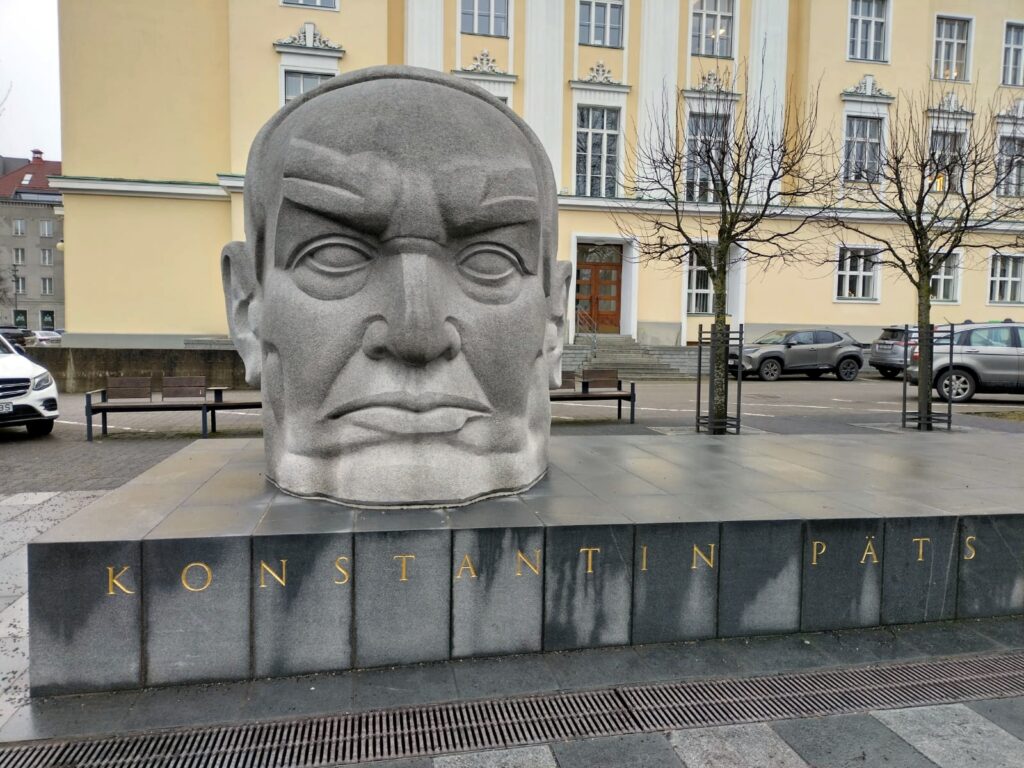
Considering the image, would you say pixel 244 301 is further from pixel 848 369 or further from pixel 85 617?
pixel 848 369

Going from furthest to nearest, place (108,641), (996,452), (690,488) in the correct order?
(996,452)
(690,488)
(108,641)

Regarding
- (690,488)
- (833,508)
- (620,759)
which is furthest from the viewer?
(690,488)

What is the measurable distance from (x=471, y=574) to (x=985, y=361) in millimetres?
16259

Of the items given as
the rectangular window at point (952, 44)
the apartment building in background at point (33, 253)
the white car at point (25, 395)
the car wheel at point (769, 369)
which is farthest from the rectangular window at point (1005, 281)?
the apartment building in background at point (33, 253)

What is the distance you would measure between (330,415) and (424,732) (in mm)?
1863

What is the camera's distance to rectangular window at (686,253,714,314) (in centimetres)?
2572

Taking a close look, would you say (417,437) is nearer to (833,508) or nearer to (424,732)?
(424,732)

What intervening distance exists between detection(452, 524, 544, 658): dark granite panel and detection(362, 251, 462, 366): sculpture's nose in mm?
1052

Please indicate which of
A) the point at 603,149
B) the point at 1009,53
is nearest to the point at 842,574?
the point at 603,149

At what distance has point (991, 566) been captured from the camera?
4.28m

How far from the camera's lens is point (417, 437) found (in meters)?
4.20

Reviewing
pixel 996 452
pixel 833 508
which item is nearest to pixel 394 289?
pixel 833 508

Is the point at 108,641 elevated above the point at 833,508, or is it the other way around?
the point at 833,508

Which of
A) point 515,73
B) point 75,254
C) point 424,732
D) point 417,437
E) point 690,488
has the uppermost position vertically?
point 515,73
